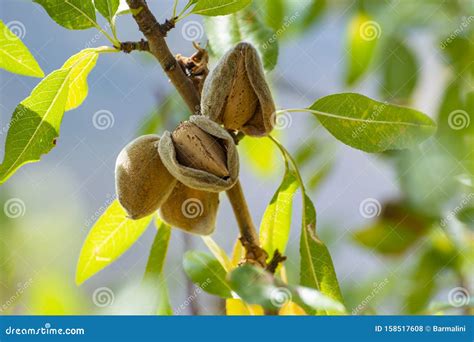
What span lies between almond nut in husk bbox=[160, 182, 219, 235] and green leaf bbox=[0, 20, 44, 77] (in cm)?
36

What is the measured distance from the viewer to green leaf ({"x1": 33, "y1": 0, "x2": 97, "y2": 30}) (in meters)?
1.16

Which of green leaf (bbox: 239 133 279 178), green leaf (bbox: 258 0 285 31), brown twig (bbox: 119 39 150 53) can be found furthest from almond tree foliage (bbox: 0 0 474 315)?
green leaf (bbox: 239 133 279 178)

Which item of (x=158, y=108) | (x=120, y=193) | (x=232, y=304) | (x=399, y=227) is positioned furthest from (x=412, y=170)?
(x=158, y=108)

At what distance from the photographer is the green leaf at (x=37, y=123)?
1134 mm

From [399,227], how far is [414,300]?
0.19m

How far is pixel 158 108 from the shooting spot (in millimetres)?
1777

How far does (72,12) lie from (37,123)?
0.69 ft

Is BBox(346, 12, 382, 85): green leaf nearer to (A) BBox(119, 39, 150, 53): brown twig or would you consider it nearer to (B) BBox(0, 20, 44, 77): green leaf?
(A) BBox(119, 39, 150, 53): brown twig

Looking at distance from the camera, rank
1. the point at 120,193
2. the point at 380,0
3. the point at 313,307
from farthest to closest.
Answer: the point at 380,0
the point at 120,193
the point at 313,307

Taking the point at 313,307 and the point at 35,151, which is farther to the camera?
the point at 35,151

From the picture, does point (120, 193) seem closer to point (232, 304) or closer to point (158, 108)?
point (232, 304)

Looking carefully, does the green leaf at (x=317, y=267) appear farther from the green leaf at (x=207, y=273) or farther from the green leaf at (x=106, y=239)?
the green leaf at (x=106, y=239)

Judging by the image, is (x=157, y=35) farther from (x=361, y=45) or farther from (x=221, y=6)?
(x=361, y=45)

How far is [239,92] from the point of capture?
3.68ft
